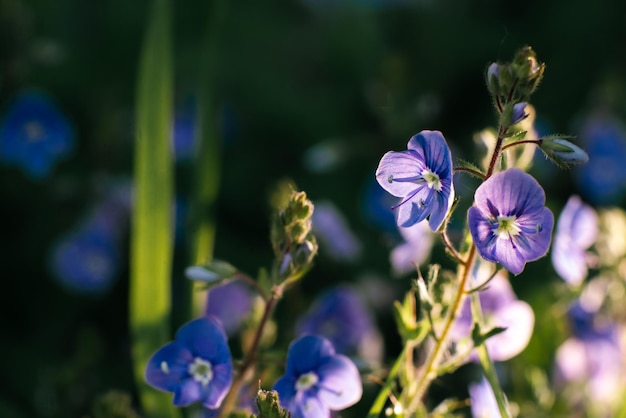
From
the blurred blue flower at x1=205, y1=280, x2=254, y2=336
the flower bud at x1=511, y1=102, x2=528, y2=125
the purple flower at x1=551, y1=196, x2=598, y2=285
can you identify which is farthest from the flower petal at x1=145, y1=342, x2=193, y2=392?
the blurred blue flower at x1=205, y1=280, x2=254, y2=336

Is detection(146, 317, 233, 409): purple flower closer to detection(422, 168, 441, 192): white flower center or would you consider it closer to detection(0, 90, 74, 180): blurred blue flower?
detection(422, 168, 441, 192): white flower center

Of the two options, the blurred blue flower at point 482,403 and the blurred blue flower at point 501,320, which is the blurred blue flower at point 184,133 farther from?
the blurred blue flower at point 482,403

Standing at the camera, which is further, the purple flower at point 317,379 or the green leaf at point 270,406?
the purple flower at point 317,379

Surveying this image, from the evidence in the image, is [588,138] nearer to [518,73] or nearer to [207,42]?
[207,42]

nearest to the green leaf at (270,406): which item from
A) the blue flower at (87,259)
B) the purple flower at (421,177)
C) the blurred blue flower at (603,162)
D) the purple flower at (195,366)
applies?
the purple flower at (195,366)

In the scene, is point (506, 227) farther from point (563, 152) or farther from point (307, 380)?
point (307, 380)

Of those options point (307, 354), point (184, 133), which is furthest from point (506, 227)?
point (184, 133)
